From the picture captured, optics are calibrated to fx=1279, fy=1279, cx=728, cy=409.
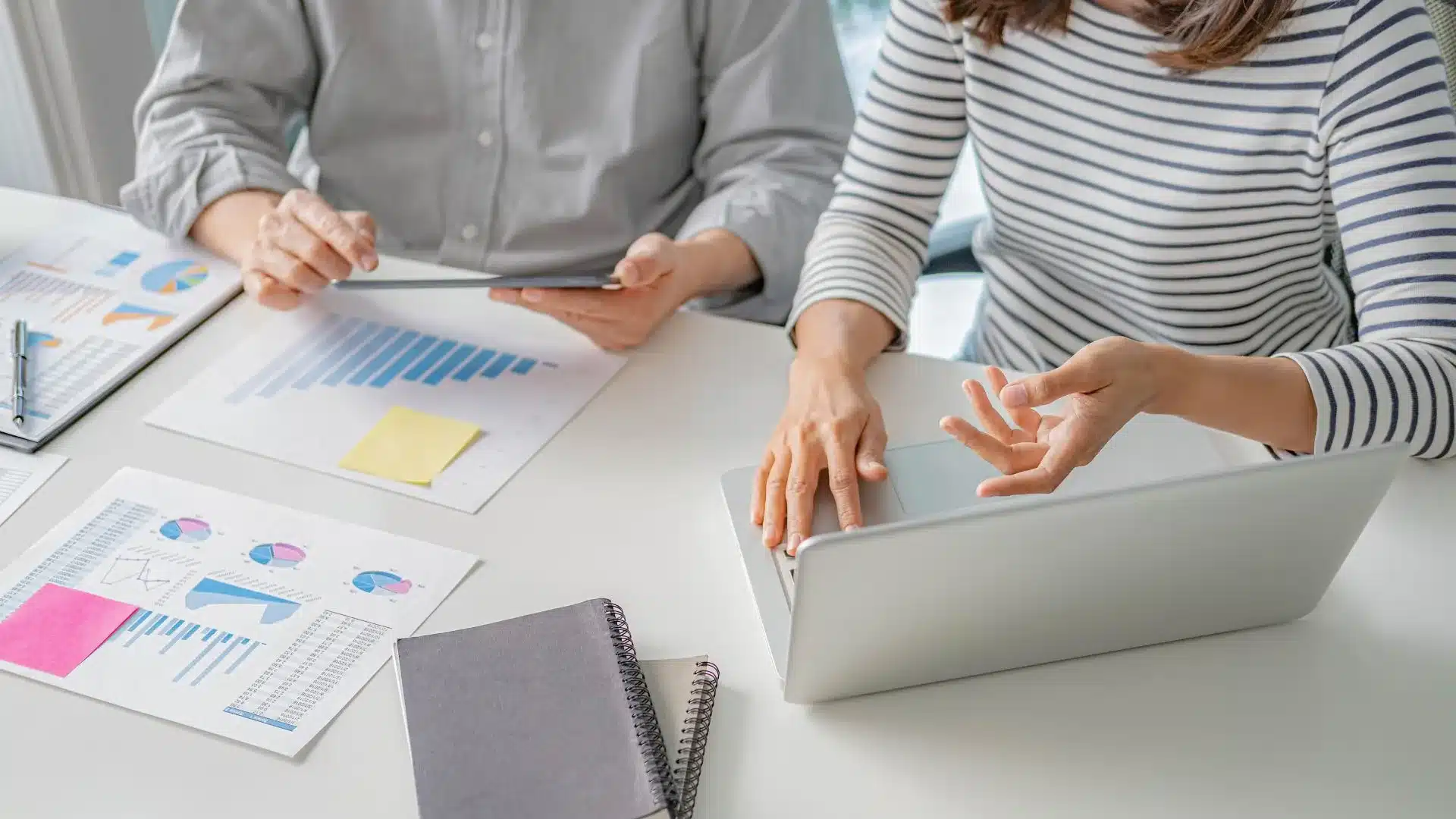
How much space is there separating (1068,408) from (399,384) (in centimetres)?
55

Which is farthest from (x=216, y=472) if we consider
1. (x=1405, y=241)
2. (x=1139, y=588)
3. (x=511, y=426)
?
(x=1405, y=241)

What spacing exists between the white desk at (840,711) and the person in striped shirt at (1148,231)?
10 cm

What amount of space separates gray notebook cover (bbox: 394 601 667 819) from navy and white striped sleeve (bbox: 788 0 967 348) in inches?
17.1

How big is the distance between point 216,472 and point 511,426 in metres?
0.23

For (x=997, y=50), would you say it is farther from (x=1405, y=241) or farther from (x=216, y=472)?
(x=216, y=472)

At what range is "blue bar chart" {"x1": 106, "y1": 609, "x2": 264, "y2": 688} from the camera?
80 centimetres

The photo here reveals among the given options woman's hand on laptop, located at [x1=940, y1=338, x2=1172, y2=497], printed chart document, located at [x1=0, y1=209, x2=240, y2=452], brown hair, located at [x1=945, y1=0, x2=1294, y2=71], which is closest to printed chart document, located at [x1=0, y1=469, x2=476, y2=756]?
printed chart document, located at [x1=0, y1=209, x2=240, y2=452]

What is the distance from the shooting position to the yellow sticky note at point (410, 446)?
3.21 feet

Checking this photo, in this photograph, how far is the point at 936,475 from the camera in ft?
3.06

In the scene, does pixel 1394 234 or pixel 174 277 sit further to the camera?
pixel 174 277

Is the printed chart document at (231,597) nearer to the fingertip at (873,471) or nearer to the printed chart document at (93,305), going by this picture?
the printed chart document at (93,305)

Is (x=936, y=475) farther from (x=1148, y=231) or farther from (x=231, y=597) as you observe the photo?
(x=231, y=597)

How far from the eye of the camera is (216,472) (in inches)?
38.5

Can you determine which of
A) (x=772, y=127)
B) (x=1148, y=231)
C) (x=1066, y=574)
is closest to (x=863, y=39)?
(x=772, y=127)
